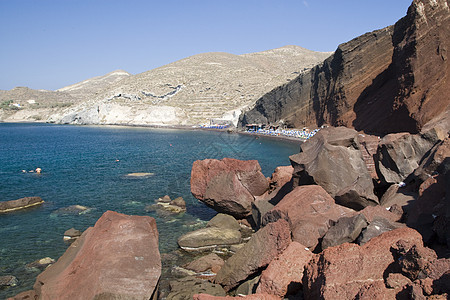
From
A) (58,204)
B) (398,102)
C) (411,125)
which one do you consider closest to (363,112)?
(398,102)

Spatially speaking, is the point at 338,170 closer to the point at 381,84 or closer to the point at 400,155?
the point at 400,155

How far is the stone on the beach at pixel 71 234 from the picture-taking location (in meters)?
17.8

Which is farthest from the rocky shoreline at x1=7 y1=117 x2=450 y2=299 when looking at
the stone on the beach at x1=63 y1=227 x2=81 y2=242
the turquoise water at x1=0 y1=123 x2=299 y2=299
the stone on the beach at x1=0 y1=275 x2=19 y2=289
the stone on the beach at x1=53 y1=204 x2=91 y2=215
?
the stone on the beach at x1=53 y1=204 x2=91 y2=215

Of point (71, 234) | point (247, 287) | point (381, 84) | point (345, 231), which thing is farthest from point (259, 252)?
point (381, 84)

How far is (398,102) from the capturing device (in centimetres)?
4103

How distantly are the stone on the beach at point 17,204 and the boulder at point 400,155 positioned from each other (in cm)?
2225

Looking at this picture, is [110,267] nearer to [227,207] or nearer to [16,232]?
[227,207]

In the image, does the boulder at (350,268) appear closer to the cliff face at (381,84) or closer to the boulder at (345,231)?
the boulder at (345,231)

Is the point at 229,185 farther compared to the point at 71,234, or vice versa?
the point at 229,185

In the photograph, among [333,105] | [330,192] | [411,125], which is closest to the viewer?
[330,192]

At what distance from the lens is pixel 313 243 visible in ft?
36.1

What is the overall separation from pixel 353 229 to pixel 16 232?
17.8 m

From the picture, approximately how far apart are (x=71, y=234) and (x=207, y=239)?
7.35 metres

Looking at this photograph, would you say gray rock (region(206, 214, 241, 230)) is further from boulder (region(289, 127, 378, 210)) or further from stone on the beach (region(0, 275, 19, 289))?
stone on the beach (region(0, 275, 19, 289))
